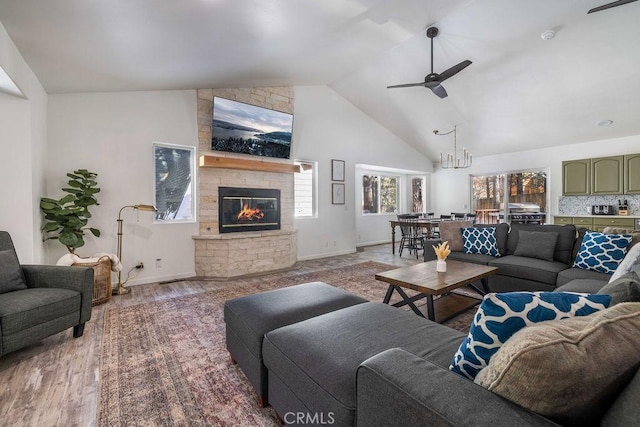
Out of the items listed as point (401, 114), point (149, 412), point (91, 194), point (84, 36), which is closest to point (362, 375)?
point (149, 412)

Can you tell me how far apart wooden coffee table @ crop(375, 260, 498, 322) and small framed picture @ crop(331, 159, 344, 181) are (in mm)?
3642

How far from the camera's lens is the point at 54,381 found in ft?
6.32

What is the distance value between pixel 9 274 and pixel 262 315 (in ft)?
7.26

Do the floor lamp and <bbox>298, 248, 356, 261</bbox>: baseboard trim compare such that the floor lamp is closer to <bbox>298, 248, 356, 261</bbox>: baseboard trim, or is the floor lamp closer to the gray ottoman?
the gray ottoman

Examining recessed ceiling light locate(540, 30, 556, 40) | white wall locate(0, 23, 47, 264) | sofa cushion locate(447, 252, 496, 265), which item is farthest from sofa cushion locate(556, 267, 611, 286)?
white wall locate(0, 23, 47, 264)

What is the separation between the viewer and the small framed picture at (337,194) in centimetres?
650

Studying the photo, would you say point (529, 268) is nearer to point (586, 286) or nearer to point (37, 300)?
point (586, 286)

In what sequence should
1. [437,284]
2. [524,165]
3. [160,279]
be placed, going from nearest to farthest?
[437,284]
[160,279]
[524,165]

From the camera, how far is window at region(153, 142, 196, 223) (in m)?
4.43

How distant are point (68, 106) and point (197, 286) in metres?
2.82

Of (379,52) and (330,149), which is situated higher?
(379,52)

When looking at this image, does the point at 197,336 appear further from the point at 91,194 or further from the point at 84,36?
the point at 84,36

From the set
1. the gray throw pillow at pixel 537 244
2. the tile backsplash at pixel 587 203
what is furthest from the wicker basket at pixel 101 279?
the tile backsplash at pixel 587 203

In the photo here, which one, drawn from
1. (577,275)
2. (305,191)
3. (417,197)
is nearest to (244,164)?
(305,191)
